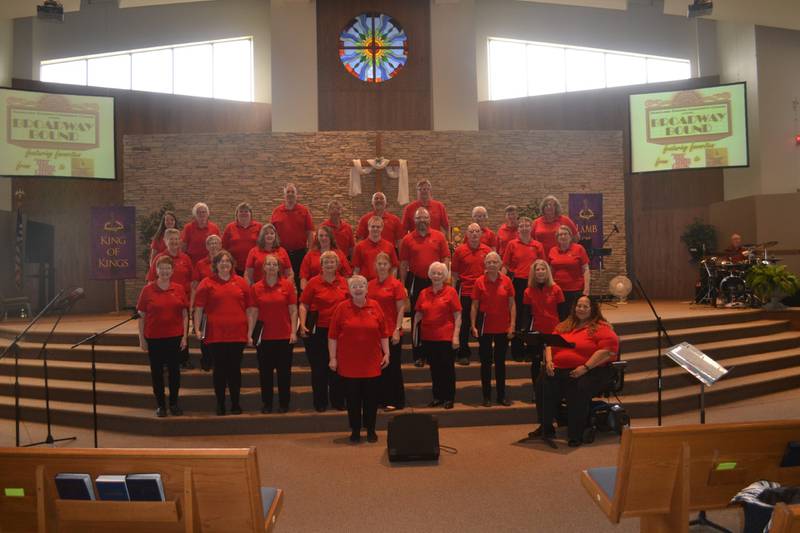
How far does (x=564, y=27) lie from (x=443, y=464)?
12537 millimetres

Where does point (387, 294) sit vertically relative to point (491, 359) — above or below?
above

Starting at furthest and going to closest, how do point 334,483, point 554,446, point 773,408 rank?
1. point 773,408
2. point 554,446
3. point 334,483

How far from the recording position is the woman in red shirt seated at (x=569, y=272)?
6.66 m

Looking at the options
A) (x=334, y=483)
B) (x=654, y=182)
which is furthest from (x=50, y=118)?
(x=654, y=182)

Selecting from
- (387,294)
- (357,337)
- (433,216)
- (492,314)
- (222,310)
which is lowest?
(357,337)

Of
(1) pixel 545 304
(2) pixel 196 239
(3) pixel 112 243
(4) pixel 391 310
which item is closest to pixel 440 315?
(4) pixel 391 310

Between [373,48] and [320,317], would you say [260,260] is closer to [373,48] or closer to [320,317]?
[320,317]

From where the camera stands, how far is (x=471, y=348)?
770 cm

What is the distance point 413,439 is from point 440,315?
1.42 metres

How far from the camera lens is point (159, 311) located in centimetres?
603

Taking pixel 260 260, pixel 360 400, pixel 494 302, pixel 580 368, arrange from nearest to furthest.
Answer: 1. pixel 580 368
2. pixel 360 400
3. pixel 494 302
4. pixel 260 260

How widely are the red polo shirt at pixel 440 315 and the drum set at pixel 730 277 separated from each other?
593 cm

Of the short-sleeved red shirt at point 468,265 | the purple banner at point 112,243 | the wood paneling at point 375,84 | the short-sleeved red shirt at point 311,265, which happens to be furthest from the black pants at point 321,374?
the wood paneling at point 375,84

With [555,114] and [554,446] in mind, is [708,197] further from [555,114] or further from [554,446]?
[554,446]
